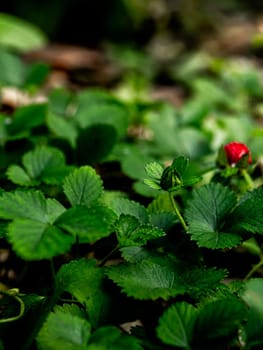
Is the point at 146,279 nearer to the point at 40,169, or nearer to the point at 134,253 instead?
the point at 134,253

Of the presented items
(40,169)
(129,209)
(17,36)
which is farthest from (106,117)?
(17,36)

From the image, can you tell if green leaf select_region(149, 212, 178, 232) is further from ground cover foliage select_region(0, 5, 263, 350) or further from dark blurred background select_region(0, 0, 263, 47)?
dark blurred background select_region(0, 0, 263, 47)

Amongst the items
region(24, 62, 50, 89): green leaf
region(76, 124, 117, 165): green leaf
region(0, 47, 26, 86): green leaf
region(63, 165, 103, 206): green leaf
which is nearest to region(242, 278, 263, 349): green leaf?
region(63, 165, 103, 206): green leaf

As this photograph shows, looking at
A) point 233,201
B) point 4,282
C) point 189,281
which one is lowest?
point 4,282

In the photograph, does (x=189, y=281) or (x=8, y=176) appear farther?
(x=8, y=176)

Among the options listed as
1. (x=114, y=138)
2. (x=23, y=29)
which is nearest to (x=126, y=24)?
(x=23, y=29)

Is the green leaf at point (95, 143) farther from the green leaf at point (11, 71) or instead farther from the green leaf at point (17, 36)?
the green leaf at point (17, 36)

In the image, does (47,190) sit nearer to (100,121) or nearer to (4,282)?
(4,282)

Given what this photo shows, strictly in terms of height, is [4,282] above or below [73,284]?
below
